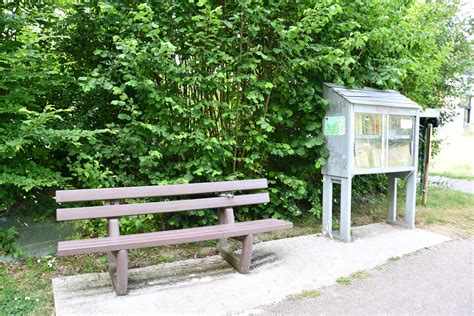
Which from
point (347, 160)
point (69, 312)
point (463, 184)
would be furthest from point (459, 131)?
point (69, 312)

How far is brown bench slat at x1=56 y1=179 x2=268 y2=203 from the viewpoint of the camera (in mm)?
3286

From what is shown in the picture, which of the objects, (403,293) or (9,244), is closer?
(403,293)

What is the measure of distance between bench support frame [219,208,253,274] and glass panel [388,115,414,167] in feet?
8.43

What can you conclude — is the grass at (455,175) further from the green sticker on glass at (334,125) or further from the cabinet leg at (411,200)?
the green sticker on glass at (334,125)

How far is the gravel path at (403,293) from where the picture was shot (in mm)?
3023

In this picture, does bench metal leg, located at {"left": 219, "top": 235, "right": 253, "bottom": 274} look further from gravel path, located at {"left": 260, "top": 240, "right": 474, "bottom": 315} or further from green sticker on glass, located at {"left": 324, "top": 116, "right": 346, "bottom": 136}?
green sticker on glass, located at {"left": 324, "top": 116, "right": 346, "bottom": 136}

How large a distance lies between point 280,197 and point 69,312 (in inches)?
117

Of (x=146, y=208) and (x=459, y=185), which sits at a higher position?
(x=146, y=208)

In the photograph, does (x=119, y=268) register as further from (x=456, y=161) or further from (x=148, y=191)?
(x=456, y=161)

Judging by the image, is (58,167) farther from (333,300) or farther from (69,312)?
(333,300)

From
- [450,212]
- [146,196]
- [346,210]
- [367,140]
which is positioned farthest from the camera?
→ [450,212]

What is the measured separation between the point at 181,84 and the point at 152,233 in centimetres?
180

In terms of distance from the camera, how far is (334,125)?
4.82m

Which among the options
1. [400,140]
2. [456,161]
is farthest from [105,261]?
[456,161]
